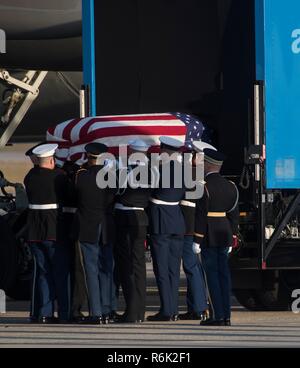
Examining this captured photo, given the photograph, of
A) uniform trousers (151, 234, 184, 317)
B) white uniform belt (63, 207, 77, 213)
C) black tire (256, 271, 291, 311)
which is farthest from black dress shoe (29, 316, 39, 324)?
black tire (256, 271, 291, 311)

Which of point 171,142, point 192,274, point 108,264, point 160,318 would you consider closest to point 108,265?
point 108,264

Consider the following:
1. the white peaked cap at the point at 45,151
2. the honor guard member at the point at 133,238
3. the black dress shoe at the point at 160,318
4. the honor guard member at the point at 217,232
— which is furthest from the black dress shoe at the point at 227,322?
the white peaked cap at the point at 45,151

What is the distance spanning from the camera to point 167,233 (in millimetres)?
12219

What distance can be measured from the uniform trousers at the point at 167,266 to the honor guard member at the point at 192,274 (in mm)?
172

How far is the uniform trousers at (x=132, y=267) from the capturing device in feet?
39.8

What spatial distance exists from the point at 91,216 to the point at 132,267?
0.52 meters

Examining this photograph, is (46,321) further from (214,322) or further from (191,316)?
(214,322)

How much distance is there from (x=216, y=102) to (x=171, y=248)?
1620mm

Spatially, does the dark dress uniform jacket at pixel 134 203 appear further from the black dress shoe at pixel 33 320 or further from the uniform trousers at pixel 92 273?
the black dress shoe at pixel 33 320

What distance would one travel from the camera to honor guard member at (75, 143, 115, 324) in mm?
12070

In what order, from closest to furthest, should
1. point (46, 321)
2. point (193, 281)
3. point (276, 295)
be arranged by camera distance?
point (46, 321) < point (193, 281) < point (276, 295)

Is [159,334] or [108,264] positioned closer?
[159,334]

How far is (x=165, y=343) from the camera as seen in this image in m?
10.7
